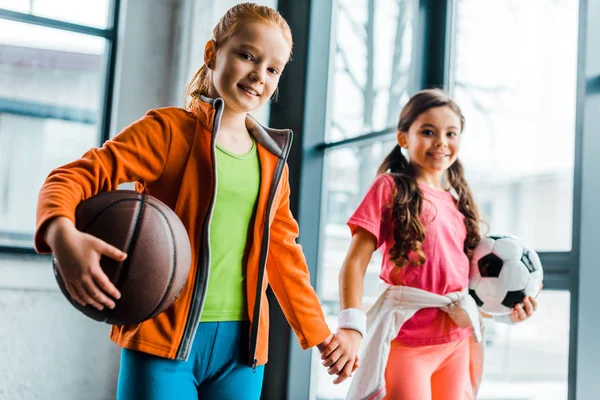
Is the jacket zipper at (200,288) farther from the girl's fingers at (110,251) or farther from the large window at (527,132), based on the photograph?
the large window at (527,132)

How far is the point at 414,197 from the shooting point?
176 centimetres

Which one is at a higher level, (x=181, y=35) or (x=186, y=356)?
(x=181, y=35)

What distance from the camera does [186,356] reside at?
128 cm

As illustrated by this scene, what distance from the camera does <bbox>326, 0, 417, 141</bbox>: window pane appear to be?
2602 mm

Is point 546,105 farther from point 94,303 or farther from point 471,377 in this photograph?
point 94,303

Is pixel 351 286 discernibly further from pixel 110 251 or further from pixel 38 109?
pixel 38 109

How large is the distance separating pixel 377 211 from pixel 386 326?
0.30 metres

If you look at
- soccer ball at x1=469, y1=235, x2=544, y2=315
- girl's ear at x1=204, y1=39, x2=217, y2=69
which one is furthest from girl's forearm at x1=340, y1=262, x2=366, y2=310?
girl's ear at x1=204, y1=39, x2=217, y2=69

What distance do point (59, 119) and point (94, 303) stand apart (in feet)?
7.76

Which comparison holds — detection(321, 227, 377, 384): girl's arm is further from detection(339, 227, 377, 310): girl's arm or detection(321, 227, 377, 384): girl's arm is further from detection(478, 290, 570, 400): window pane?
detection(478, 290, 570, 400): window pane

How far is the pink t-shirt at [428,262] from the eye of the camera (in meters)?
1.71

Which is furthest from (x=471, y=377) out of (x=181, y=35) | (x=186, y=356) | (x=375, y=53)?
(x=181, y=35)

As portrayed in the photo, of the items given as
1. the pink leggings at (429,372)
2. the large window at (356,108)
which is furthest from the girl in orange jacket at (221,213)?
the large window at (356,108)

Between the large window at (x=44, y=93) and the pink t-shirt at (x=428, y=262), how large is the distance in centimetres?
195
